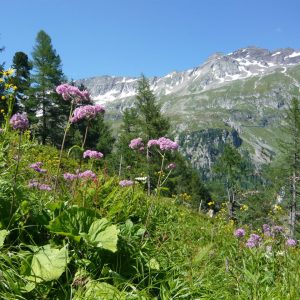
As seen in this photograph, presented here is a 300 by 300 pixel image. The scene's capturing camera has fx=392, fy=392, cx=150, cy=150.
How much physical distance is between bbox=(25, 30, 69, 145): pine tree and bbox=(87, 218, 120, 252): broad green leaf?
124 ft

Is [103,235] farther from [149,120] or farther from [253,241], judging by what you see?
[149,120]

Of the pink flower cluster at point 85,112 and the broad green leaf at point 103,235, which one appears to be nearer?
the broad green leaf at point 103,235

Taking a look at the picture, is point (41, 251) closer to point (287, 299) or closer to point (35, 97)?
point (287, 299)

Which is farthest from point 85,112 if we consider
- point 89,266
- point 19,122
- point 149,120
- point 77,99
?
point 149,120

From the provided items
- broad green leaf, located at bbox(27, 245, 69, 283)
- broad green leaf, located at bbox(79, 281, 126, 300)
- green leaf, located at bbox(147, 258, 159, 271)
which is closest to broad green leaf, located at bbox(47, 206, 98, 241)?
broad green leaf, located at bbox(27, 245, 69, 283)

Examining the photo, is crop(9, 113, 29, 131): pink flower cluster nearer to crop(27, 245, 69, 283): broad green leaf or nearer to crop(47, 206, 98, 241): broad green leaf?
crop(47, 206, 98, 241): broad green leaf

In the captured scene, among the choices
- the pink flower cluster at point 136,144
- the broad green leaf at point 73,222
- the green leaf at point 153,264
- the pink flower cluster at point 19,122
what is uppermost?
the pink flower cluster at point 19,122

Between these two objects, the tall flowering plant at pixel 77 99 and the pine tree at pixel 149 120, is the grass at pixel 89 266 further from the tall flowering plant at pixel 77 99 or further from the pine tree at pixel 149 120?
the pine tree at pixel 149 120

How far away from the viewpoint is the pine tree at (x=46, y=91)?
137 feet

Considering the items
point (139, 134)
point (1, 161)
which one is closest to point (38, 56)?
point (139, 134)

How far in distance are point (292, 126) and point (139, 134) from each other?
15.1m

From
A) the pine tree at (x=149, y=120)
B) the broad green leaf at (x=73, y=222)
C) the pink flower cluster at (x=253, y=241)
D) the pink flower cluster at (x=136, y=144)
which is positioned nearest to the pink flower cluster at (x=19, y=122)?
the broad green leaf at (x=73, y=222)

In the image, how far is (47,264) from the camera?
346 cm

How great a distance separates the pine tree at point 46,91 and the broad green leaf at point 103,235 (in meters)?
37.9
